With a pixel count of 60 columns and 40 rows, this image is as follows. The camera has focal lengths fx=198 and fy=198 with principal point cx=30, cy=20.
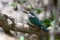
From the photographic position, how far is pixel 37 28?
2.52 metres

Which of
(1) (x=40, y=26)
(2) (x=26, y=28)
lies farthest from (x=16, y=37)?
(1) (x=40, y=26)

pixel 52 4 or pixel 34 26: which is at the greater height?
pixel 52 4

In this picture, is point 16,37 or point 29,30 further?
point 16,37

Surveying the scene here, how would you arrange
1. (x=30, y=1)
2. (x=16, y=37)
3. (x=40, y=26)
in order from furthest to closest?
(x=30, y=1) < (x=16, y=37) < (x=40, y=26)

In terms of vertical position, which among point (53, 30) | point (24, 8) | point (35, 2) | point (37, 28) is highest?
point (35, 2)

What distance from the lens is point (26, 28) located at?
264cm

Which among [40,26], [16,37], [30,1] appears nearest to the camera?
[40,26]

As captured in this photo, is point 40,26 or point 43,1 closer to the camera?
point 40,26

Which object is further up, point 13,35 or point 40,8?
point 40,8

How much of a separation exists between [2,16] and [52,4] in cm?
147

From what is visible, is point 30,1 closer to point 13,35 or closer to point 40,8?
point 40,8

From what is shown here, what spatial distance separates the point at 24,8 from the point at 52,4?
22.1 inches

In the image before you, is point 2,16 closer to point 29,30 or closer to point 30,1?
point 29,30

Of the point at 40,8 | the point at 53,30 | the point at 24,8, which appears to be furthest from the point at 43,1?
the point at 53,30
